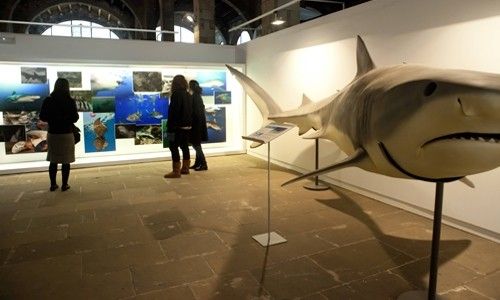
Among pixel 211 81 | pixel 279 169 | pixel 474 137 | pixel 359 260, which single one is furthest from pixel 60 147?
pixel 474 137

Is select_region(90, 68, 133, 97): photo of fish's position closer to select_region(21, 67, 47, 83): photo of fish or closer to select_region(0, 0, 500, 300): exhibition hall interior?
select_region(0, 0, 500, 300): exhibition hall interior

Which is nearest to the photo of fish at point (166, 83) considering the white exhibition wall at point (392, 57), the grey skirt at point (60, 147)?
the white exhibition wall at point (392, 57)

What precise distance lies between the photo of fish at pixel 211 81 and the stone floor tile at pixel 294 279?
19.5 ft

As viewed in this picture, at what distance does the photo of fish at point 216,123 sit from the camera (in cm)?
873

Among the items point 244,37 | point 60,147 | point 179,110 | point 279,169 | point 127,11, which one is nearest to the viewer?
point 60,147

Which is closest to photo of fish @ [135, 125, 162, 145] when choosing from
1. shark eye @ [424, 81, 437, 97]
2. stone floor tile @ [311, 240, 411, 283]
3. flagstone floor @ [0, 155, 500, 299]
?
flagstone floor @ [0, 155, 500, 299]

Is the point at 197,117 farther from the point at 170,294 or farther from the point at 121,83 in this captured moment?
the point at 170,294

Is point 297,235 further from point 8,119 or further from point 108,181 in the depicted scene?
point 8,119

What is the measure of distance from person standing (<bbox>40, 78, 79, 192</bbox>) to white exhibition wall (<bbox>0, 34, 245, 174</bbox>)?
1.97m

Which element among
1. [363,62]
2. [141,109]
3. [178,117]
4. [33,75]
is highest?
[33,75]

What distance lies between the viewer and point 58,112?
5.26m

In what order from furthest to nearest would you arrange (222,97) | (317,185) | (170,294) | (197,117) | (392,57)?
1. (222,97)
2. (197,117)
3. (317,185)
4. (392,57)
5. (170,294)

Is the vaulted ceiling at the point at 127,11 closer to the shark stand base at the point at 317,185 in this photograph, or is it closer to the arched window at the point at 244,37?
the arched window at the point at 244,37

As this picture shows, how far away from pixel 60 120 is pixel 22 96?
8.01ft
